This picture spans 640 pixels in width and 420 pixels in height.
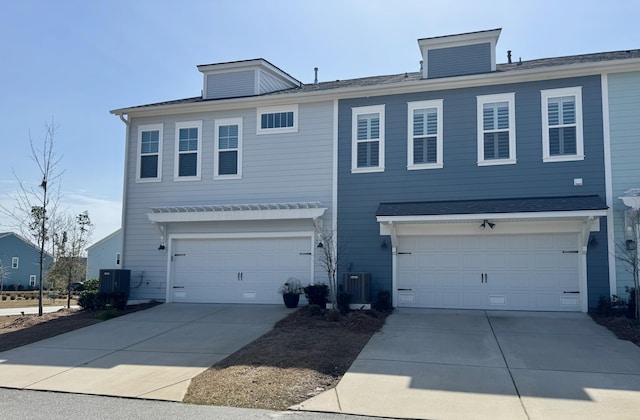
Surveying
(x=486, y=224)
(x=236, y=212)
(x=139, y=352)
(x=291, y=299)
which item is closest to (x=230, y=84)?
(x=236, y=212)

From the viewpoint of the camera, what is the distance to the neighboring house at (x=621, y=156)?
485 inches

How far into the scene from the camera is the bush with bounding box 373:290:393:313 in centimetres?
1339

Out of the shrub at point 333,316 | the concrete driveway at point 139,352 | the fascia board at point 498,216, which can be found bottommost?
the concrete driveway at point 139,352

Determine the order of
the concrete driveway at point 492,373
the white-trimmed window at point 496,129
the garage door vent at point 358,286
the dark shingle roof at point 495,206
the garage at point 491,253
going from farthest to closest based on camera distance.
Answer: the garage door vent at point 358,286 → the white-trimmed window at point 496,129 → the garage at point 491,253 → the dark shingle roof at point 495,206 → the concrete driveway at point 492,373

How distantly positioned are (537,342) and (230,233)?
8718 mm

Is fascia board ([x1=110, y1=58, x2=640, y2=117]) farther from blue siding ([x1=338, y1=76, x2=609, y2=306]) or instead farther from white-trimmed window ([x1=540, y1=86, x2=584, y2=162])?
white-trimmed window ([x1=540, y1=86, x2=584, y2=162])

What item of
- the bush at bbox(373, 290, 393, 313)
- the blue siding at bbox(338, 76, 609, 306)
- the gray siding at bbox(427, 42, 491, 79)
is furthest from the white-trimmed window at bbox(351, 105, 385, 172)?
the bush at bbox(373, 290, 393, 313)

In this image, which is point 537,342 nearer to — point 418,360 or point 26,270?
point 418,360

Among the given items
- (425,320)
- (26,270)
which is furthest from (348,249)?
(26,270)

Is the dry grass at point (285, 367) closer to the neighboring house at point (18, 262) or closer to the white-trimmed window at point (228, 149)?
the white-trimmed window at point (228, 149)

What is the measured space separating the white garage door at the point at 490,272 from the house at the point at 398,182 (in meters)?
0.03

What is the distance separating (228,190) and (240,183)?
0.42m

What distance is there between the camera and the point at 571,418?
20.2 ft

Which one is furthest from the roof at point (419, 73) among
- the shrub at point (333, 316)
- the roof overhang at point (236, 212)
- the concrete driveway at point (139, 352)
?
the concrete driveway at point (139, 352)
